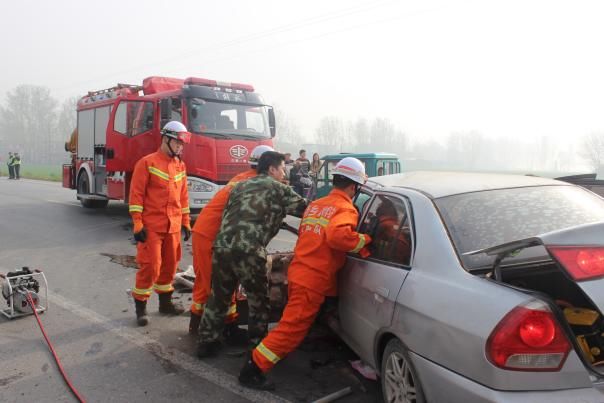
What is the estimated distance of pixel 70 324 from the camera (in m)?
4.62

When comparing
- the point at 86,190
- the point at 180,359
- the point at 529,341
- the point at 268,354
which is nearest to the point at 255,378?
the point at 268,354

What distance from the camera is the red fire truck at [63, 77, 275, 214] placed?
383 inches

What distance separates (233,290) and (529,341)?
2.35m

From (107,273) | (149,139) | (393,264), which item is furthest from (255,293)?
(149,139)

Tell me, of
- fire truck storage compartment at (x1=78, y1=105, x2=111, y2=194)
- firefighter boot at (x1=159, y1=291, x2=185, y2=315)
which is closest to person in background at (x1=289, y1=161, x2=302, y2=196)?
fire truck storage compartment at (x1=78, y1=105, x2=111, y2=194)

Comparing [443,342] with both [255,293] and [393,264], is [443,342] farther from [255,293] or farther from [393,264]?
[255,293]

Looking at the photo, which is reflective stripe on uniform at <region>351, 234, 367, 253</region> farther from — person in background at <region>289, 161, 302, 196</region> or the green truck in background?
person in background at <region>289, 161, 302, 196</region>

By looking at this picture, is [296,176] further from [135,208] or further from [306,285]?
[306,285]

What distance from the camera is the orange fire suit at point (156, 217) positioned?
4535 mm

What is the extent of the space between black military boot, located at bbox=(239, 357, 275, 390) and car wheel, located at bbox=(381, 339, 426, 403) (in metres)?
0.88

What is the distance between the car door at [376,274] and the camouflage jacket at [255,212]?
0.65m

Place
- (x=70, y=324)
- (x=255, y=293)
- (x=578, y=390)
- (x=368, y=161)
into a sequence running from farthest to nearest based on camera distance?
(x=368, y=161) < (x=70, y=324) < (x=255, y=293) < (x=578, y=390)

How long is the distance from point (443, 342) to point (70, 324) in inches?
148

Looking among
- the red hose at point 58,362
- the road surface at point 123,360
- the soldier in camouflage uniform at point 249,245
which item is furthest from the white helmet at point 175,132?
the red hose at point 58,362
